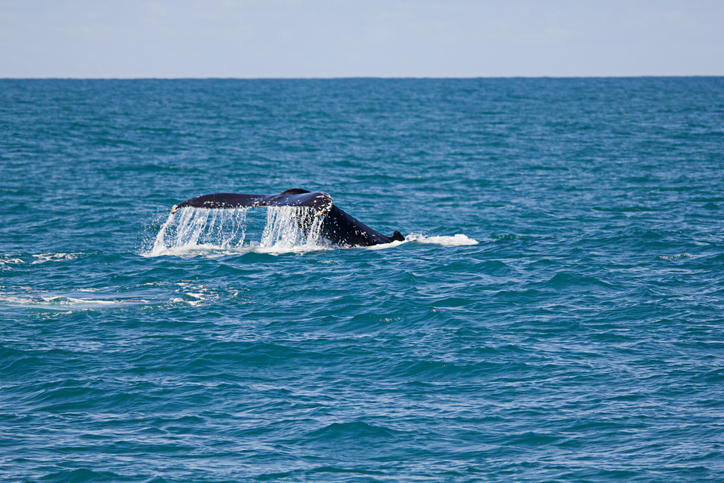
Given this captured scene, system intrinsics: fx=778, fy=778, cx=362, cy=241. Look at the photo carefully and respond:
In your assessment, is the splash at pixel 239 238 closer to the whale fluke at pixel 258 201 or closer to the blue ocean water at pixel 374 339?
the blue ocean water at pixel 374 339

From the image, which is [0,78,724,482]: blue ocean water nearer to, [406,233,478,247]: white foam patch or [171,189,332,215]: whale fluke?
[406,233,478,247]: white foam patch

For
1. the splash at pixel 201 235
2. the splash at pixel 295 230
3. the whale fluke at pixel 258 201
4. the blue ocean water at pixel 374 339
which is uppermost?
the whale fluke at pixel 258 201

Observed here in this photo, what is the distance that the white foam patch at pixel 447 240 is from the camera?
2383 centimetres

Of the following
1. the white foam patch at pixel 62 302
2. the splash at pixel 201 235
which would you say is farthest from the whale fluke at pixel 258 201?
the splash at pixel 201 235

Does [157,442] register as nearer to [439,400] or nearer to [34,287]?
[439,400]

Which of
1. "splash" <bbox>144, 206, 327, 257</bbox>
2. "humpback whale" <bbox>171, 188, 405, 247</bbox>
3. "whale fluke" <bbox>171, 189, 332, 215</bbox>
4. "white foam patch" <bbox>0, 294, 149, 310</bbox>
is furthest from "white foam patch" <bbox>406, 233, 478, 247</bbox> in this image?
"white foam patch" <bbox>0, 294, 149, 310</bbox>

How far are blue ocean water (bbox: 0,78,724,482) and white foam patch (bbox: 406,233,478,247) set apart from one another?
4.5 inches

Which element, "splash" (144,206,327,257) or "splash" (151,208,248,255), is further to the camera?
"splash" (151,208,248,255)

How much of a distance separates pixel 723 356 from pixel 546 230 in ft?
40.0

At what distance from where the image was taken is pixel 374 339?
15.7 meters

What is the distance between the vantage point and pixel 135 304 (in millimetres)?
17594

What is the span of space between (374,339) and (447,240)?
9082mm

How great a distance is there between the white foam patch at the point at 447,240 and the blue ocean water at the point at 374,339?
0.37ft

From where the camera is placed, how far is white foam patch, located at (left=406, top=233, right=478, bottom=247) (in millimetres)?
23828
